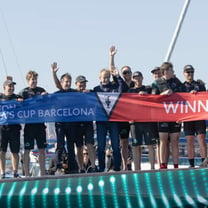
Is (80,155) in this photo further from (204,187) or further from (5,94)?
(204,187)

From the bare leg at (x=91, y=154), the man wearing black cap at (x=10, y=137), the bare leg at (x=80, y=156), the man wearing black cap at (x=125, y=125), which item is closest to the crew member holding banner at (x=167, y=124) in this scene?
the man wearing black cap at (x=125, y=125)

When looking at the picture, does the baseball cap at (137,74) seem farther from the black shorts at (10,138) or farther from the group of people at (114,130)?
the black shorts at (10,138)

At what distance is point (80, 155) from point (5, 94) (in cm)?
185

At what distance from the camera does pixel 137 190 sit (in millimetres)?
8477

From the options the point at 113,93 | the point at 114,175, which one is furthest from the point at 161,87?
the point at 114,175

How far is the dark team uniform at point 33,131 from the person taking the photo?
992 cm

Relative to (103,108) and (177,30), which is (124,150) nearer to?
(103,108)

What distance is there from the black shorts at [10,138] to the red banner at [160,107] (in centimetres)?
181

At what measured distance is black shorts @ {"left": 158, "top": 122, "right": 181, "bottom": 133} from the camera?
9.84 metres

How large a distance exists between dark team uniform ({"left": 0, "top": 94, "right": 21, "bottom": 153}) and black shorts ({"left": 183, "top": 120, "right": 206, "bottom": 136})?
3.15m

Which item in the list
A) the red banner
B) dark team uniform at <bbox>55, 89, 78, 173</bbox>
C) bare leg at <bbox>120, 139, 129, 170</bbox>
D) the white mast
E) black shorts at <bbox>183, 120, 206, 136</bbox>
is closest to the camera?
black shorts at <bbox>183, 120, 206, 136</bbox>

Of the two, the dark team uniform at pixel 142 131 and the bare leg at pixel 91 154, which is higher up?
the dark team uniform at pixel 142 131

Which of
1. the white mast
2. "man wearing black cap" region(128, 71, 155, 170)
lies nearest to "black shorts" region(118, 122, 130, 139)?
"man wearing black cap" region(128, 71, 155, 170)

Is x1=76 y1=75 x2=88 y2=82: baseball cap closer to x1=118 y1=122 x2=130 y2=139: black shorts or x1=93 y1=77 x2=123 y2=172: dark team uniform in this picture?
x1=93 y1=77 x2=123 y2=172: dark team uniform
